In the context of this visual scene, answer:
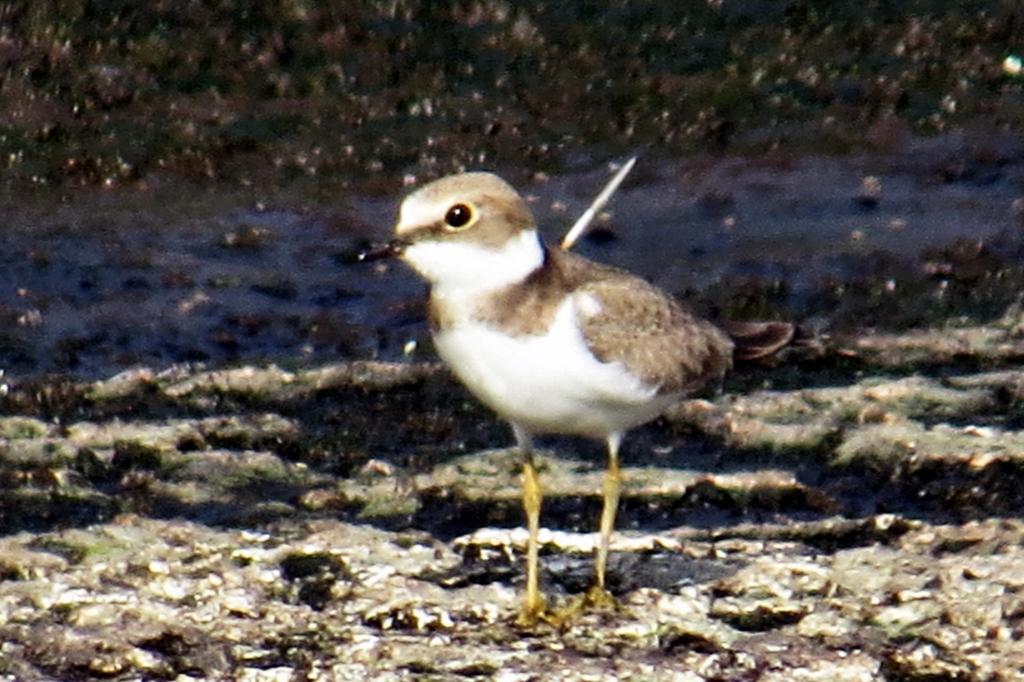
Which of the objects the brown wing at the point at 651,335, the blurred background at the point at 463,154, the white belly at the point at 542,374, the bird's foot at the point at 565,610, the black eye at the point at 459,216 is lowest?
the bird's foot at the point at 565,610

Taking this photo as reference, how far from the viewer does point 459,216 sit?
5.32m

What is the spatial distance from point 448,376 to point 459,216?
8.65 ft

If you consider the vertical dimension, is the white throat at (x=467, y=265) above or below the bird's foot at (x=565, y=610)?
above

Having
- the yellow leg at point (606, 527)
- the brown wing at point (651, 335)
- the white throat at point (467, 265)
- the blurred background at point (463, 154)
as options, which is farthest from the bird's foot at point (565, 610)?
the blurred background at point (463, 154)

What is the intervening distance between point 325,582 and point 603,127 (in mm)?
4703

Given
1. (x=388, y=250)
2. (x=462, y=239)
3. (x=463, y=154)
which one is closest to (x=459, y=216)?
(x=462, y=239)

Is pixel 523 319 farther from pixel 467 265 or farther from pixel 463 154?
pixel 463 154

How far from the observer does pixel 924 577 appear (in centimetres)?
604

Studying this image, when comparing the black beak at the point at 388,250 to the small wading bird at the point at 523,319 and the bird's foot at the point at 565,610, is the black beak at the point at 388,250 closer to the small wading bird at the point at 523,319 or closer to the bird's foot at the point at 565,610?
the small wading bird at the point at 523,319

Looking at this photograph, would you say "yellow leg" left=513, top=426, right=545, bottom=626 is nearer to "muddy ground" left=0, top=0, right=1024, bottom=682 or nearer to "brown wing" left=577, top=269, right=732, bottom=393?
"muddy ground" left=0, top=0, right=1024, bottom=682

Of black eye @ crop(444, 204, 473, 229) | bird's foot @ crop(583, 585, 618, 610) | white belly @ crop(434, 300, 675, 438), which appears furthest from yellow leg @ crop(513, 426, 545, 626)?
black eye @ crop(444, 204, 473, 229)

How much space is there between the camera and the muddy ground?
5.78 m

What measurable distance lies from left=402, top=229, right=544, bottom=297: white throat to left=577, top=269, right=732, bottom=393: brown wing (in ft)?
0.65

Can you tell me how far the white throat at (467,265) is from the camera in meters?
5.28
